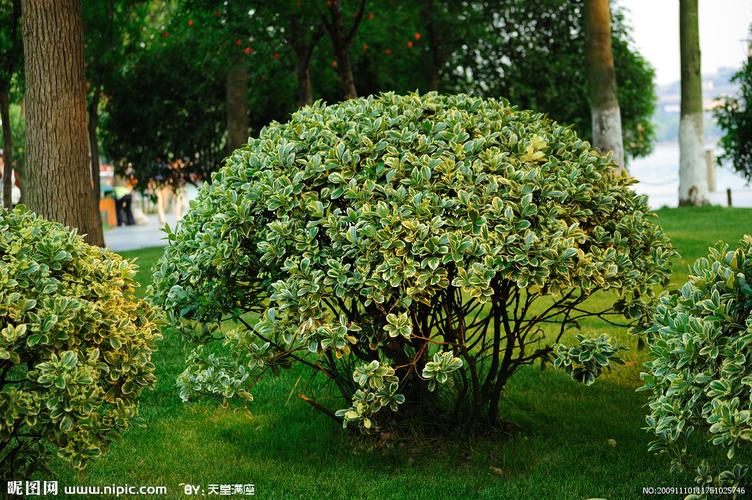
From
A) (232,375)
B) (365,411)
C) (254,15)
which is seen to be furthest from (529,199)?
(254,15)

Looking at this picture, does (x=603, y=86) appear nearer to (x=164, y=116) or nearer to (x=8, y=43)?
(x=8, y=43)

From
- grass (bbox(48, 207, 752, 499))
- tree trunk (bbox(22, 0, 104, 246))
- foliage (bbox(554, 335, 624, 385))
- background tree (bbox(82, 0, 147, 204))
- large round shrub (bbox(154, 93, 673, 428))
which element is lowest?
grass (bbox(48, 207, 752, 499))

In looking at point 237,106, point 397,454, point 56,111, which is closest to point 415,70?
point 237,106

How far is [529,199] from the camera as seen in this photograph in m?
4.55

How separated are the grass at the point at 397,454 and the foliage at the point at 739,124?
40.8 ft

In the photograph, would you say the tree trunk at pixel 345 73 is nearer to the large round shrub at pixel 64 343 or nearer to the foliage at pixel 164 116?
the foliage at pixel 164 116

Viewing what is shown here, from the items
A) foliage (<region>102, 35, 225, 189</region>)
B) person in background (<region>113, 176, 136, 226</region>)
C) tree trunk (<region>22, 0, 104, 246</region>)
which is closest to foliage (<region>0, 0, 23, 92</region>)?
Result: tree trunk (<region>22, 0, 104, 246</region>)

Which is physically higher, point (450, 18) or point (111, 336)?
point (450, 18)

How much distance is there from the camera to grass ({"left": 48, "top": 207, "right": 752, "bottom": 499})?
4.74 metres

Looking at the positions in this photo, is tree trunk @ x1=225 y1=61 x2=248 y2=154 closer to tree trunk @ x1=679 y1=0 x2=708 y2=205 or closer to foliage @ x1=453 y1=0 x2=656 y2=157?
foliage @ x1=453 y1=0 x2=656 y2=157

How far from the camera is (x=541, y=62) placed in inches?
858

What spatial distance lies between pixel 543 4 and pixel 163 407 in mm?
17686

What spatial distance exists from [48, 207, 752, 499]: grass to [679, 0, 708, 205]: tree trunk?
490 inches

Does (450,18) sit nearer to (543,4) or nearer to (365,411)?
(543,4)
